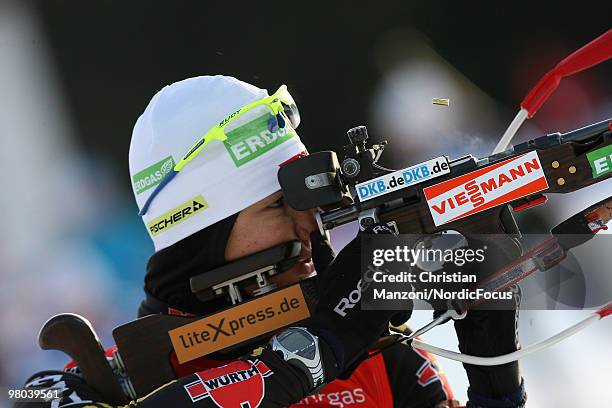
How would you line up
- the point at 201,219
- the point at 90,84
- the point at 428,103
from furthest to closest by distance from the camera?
the point at 90,84
the point at 428,103
the point at 201,219

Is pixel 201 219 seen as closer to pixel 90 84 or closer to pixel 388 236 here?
pixel 388 236

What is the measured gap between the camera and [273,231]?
1.79m

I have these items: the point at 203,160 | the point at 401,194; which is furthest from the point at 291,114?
the point at 401,194

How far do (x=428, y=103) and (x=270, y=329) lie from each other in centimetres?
111

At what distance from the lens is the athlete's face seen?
5.82ft

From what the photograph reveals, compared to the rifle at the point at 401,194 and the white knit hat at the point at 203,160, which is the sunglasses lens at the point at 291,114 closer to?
the white knit hat at the point at 203,160

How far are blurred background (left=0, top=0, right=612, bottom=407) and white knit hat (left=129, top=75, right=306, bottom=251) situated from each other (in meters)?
0.66

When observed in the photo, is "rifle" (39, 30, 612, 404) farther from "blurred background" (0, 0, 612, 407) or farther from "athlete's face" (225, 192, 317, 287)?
"blurred background" (0, 0, 612, 407)

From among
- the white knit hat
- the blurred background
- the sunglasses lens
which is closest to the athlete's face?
the white knit hat

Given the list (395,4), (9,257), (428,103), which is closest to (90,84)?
(9,257)

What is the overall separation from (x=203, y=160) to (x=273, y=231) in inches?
9.4

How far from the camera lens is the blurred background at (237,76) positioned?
2414 millimetres

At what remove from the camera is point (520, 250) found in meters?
1.54

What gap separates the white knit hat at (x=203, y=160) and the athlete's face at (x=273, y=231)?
1.2 inches
